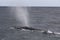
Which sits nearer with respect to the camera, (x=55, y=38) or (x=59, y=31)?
(x=55, y=38)

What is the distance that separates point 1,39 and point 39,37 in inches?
55.2

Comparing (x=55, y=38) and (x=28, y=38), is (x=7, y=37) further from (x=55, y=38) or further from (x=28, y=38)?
(x=55, y=38)

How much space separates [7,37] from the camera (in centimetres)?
627

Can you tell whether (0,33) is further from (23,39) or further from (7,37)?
(23,39)

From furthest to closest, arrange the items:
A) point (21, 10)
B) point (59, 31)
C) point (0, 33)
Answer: point (21, 10) < point (59, 31) < point (0, 33)

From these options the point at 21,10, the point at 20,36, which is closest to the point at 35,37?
the point at 20,36

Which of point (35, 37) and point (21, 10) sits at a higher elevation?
point (35, 37)

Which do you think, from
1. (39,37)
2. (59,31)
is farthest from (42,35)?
(59,31)

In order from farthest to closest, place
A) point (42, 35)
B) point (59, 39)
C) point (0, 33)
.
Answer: point (0, 33) < point (42, 35) < point (59, 39)

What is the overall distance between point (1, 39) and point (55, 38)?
1984 millimetres

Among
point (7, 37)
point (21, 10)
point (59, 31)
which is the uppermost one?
point (7, 37)

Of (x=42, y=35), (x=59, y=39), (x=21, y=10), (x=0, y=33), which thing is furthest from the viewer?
(x=21, y=10)

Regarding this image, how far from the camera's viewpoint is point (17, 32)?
688 cm

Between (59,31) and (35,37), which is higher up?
(35,37)
